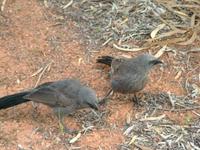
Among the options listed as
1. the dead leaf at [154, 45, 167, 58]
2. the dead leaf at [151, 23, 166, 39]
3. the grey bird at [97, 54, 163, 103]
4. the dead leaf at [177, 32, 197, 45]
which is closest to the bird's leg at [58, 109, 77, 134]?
the grey bird at [97, 54, 163, 103]

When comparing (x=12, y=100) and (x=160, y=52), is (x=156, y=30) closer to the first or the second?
(x=160, y=52)

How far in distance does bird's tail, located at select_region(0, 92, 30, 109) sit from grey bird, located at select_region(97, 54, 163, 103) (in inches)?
42.0

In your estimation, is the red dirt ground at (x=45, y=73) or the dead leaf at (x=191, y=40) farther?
the dead leaf at (x=191, y=40)

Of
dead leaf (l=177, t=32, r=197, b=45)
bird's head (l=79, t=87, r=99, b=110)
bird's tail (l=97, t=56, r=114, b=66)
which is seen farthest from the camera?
dead leaf (l=177, t=32, r=197, b=45)

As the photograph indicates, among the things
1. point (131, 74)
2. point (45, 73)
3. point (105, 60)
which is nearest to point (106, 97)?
point (131, 74)

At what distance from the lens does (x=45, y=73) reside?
6.71m

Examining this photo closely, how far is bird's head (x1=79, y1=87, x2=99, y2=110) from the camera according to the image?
5.72 metres

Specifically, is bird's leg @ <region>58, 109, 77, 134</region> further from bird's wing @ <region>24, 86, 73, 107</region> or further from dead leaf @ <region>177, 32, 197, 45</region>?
dead leaf @ <region>177, 32, 197, 45</region>

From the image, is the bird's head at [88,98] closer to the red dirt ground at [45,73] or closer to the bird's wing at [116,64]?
the red dirt ground at [45,73]

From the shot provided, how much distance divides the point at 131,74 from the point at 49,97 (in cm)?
101

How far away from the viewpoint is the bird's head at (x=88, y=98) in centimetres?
572

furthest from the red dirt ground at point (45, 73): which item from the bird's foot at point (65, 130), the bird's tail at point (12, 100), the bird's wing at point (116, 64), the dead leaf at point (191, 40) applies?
the dead leaf at point (191, 40)

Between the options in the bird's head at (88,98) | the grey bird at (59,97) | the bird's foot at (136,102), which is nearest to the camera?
the bird's head at (88,98)

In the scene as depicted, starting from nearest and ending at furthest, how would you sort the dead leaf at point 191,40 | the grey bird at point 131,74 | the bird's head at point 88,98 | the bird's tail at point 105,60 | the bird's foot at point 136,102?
the bird's head at point 88,98 → the grey bird at point 131,74 → the bird's foot at point 136,102 → the bird's tail at point 105,60 → the dead leaf at point 191,40
